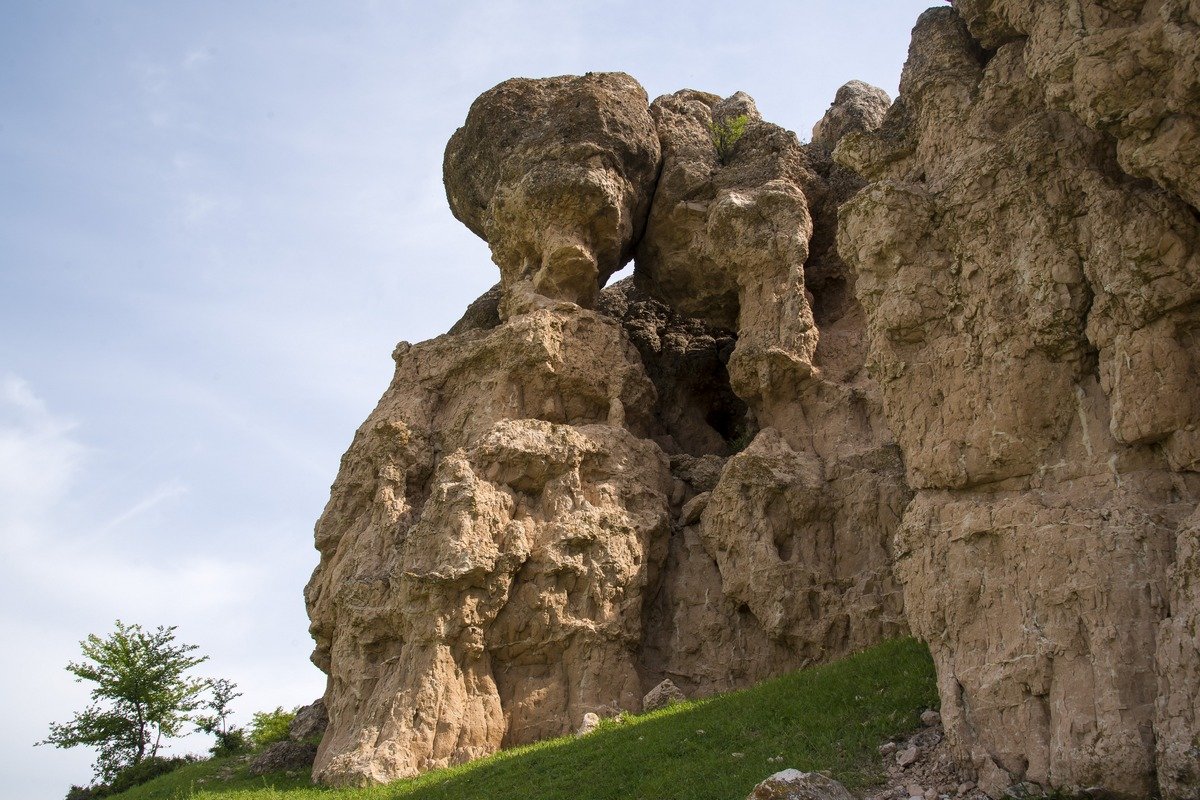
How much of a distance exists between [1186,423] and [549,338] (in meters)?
15.2

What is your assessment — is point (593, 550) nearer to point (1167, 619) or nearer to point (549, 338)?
point (549, 338)

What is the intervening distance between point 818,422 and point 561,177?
9117mm

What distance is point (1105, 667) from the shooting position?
10.0 metres

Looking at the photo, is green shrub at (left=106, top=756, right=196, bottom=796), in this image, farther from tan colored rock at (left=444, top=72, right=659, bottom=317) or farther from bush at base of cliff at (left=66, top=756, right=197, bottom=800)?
tan colored rock at (left=444, top=72, right=659, bottom=317)

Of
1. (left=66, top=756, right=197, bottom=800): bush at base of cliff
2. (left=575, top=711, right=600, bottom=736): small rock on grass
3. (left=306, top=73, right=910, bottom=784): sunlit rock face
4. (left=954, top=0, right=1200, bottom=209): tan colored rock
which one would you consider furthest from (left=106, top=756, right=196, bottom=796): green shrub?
(left=954, top=0, right=1200, bottom=209): tan colored rock

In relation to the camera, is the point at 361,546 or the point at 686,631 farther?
the point at 361,546

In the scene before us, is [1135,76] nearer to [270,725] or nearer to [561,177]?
[561,177]

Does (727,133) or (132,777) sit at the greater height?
(727,133)

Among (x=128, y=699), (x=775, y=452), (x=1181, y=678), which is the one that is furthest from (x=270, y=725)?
(x=1181, y=678)

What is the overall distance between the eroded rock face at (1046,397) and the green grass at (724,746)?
58.2 inches

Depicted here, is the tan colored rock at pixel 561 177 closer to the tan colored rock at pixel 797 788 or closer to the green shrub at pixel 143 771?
the green shrub at pixel 143 771

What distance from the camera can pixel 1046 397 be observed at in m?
12.1

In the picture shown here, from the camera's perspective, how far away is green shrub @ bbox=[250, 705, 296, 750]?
32.8 meters

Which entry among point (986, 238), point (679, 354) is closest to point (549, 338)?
point (679, 354)
